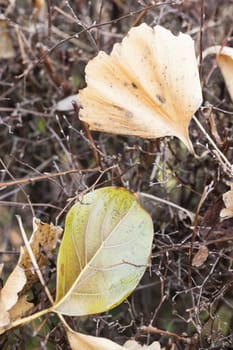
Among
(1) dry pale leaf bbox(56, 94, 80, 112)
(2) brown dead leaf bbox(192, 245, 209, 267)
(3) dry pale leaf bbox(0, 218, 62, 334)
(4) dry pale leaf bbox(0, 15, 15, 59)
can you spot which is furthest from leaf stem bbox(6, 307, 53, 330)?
(4) dry pale leaf bbox(0, 15, 15, 59)

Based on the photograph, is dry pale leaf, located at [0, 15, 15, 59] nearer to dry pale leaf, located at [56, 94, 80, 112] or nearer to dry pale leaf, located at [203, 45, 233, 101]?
dry pale leaf, located at [56, 94, 80, 112]

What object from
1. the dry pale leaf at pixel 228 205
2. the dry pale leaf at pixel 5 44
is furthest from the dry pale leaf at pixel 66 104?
the dry pale leaf at pixel 228 205

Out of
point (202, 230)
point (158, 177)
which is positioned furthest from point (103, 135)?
point (202, 230)

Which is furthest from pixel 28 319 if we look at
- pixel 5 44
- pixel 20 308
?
pixel 5 44

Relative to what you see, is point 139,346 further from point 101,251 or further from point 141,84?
point 141,84

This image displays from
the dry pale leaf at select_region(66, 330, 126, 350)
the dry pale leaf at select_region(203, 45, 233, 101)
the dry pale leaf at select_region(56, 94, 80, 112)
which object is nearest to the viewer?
the dry pale leaf at select_region(66, 330, 126, 350)

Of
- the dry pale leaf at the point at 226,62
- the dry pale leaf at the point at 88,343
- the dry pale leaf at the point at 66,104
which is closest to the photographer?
the dry pale leaf at the point at 88,343

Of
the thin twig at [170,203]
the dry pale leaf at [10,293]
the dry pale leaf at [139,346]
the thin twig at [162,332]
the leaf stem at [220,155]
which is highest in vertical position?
the leaf stem at [220,155]

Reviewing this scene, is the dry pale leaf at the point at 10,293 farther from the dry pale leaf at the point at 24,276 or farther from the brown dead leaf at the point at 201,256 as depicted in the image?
the brown dead leaf at the point at 201,256
